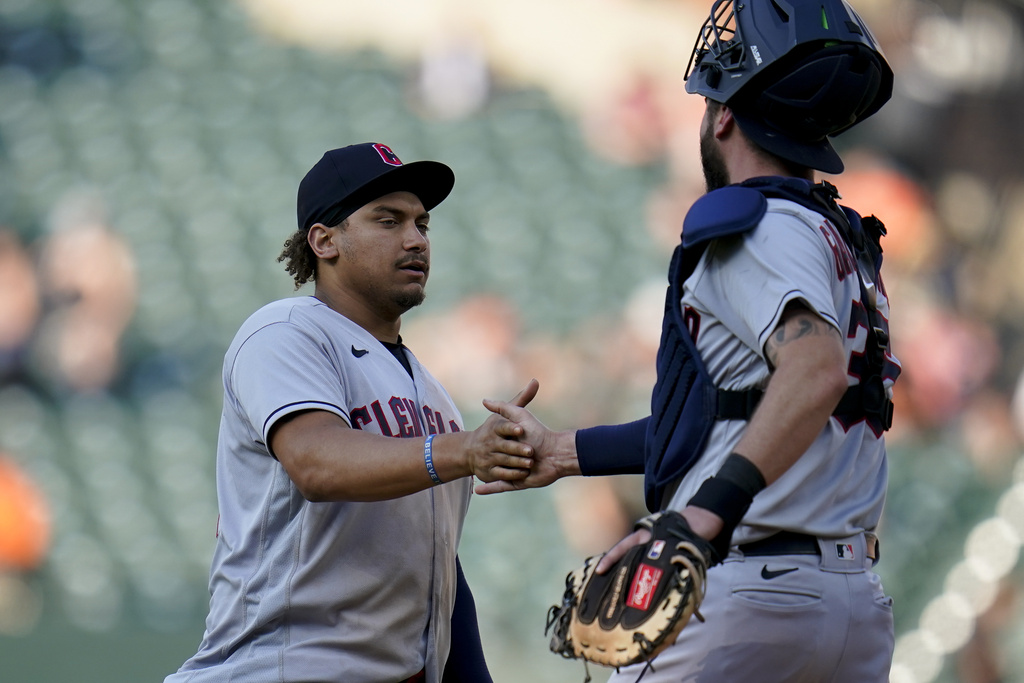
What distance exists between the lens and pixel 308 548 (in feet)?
8.75

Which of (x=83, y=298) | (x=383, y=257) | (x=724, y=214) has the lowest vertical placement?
(x=724, y=214)

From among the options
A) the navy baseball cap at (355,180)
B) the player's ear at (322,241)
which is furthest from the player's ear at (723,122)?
the player's ear at (322,241)

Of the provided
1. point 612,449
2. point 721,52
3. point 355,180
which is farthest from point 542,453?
point 721,52

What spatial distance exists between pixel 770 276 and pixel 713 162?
478 millimetres

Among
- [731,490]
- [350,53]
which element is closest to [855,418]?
[731,490]

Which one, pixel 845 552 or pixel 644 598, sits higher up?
pixel 845 552

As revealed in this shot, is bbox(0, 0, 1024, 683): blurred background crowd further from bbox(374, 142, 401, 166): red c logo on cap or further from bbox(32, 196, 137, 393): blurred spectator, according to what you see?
bbox(374, 142, 401, 166): red c logo on cap

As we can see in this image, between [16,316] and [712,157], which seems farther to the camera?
[16,316]

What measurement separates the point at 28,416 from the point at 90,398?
0.38 meters

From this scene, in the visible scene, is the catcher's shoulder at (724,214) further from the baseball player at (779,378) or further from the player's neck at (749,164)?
the player's neck at (749,164)

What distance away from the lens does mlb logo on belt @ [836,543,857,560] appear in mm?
2113

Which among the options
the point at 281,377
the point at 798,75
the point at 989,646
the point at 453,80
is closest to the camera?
the point at 798,75

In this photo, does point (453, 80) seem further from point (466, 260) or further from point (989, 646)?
point (989, 646)

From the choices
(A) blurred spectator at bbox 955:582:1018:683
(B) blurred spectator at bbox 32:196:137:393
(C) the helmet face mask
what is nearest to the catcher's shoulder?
(C) the helmet face mask
